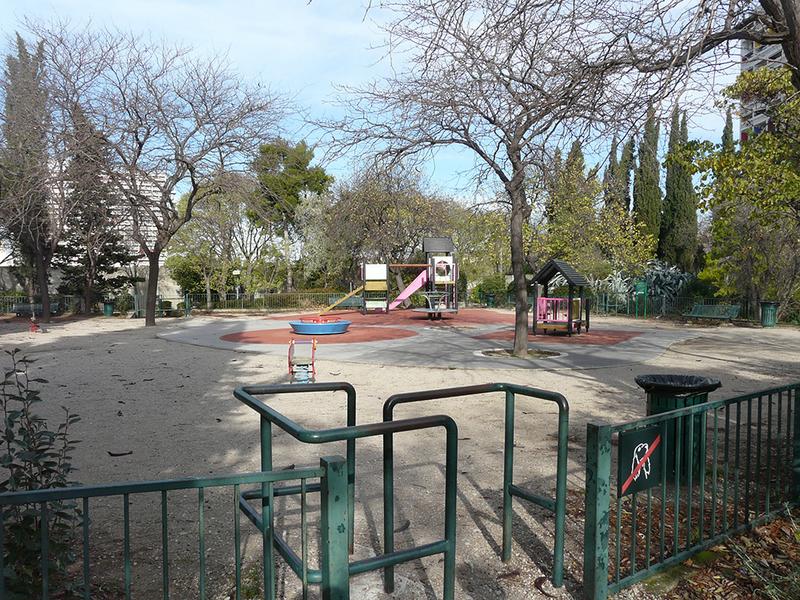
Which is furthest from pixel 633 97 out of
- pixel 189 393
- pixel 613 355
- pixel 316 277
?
pixel 316 277

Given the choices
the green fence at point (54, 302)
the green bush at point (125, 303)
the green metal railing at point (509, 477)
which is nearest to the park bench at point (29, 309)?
the green fence at point (54, 302)

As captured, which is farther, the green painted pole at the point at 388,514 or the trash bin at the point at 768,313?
the trash bin at the point at 768,313

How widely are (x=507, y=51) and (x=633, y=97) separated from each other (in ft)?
3.99

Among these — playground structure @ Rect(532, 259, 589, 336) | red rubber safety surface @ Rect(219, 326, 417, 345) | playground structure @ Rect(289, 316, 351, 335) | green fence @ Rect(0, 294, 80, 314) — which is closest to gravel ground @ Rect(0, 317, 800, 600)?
red rubber safety surface @ Rect(219, 326, 417, 345)

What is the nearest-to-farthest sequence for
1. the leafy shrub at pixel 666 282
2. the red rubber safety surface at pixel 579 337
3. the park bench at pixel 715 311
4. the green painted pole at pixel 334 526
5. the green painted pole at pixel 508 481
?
1. the green painted pole at pixel 334 526
2. the green painted pole at pixel 508 481
3. the red rubber safety surface at pixel 579 337
4. the park bench at pixel 715 311
5. the leafy shrub at pixel 666 282

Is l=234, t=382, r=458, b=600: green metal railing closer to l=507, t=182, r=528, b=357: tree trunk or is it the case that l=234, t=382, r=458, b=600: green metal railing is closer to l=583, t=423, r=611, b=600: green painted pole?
l=583, t=423, r=611, b=600: green painted pole

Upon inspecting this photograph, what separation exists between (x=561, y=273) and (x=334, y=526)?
1722 cm

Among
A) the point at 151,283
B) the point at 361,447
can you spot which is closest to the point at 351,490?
the point at 361,447

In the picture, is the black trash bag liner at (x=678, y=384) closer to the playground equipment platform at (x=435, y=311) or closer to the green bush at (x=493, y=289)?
the playground equipment platform at (x=435, y=311)

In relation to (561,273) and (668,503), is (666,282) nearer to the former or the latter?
(561,273)

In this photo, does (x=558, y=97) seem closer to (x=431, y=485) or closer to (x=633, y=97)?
(x=633, y=97)

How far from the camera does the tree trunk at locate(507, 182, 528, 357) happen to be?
12562 mm

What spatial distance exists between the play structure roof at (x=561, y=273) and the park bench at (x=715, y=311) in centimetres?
888

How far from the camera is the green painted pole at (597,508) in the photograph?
9.70 feet
